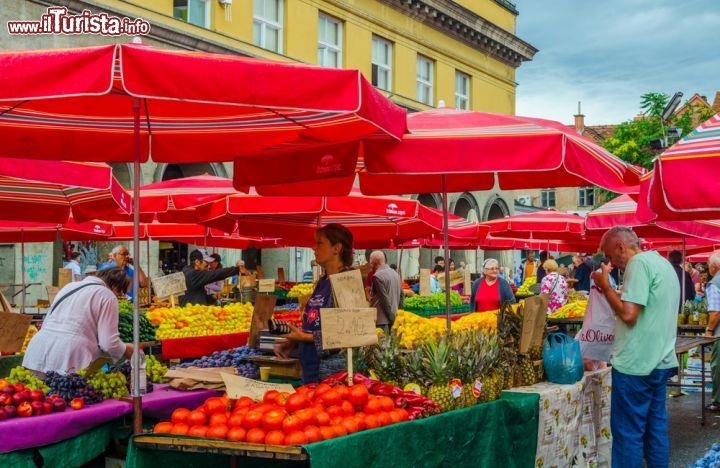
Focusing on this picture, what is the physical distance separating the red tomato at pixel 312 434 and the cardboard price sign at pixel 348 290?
115 cm

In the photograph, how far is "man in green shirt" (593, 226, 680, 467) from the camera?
245 inches

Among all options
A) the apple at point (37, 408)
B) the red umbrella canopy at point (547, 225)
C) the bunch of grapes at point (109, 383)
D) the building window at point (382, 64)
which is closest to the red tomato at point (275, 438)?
the apple at point (37, 408)

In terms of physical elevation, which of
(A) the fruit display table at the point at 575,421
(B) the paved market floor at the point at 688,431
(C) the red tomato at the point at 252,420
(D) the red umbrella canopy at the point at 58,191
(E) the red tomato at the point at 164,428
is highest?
(D) the red umbrella canopy at the point at 58,191

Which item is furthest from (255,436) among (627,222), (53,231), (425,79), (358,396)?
(425,79)

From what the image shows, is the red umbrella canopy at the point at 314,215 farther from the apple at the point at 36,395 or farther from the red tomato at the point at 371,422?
the red tomato at the point at 371,422

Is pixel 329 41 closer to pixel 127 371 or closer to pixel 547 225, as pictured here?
pixel 547 225

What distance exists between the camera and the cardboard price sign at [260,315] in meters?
7.45

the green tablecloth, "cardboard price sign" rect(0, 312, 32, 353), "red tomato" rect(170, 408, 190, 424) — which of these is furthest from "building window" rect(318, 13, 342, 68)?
"red tomato" rect(170, 408, 190, 424)

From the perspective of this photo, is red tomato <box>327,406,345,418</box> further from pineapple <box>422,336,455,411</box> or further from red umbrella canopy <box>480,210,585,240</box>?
red umbrella canopy <box>480,210,585,240</box>

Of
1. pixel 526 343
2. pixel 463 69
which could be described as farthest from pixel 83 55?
pixel 463 69

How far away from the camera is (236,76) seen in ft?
13.9

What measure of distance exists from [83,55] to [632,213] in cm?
850

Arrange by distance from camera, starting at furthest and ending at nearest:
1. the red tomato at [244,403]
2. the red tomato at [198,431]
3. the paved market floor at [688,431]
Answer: the paved market floor at [688,431] < the red tomato at [244,403] < the red tomato at [198,431]

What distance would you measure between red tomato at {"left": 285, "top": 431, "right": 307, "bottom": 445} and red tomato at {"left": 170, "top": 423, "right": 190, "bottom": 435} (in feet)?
2.01
